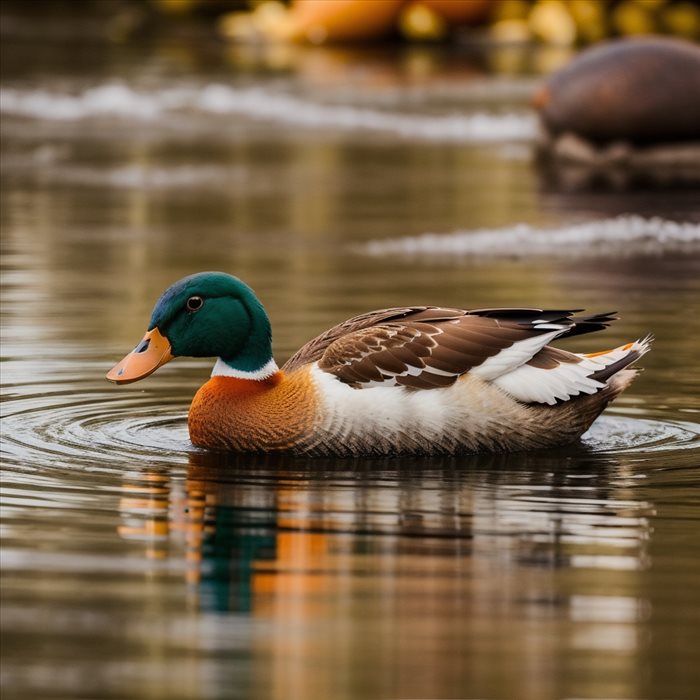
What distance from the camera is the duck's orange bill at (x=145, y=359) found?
32.7ft

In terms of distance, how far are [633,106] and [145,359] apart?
1422cm

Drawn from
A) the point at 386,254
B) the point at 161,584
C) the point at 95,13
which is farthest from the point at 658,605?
the point at 95,13

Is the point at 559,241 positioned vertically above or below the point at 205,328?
below

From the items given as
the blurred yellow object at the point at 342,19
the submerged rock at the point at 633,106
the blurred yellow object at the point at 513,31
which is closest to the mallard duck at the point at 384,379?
the submerged rock at the point at 633,106

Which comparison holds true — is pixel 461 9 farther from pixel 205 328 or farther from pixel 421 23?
pixel 205 328

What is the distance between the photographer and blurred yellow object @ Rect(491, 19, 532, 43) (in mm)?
46594

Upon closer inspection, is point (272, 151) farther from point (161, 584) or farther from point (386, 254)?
point (161, 584)

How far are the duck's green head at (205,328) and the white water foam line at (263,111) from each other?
17530 mm

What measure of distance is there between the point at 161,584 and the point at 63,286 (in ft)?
27.3

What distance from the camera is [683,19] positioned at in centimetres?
4522

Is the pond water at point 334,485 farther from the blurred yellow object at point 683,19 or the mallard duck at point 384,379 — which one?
the blurred yellow object at point 683,19

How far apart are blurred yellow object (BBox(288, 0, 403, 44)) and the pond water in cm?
2280

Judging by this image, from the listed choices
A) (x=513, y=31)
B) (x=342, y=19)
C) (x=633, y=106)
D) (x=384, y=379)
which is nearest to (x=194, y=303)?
(x=384, y=379)

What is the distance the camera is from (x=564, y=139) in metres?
24.4
